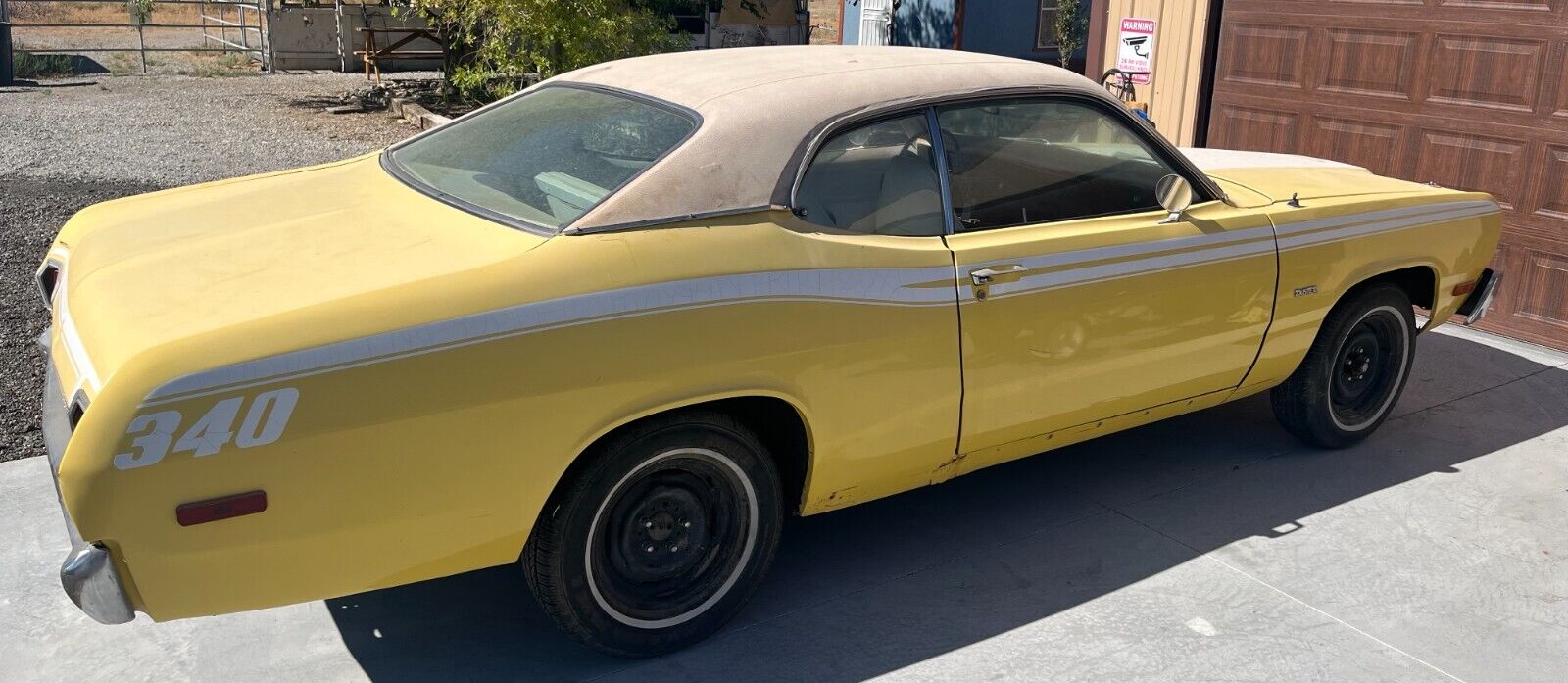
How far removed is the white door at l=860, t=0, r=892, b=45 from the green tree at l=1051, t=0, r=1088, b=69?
8.08ft

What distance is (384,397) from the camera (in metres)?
2.93

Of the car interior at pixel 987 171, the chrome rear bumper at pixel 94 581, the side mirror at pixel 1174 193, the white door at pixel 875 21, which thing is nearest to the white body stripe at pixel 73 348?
the chrome rear bumper at pixel 94 581

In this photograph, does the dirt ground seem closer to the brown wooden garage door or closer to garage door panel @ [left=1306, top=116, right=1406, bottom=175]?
the brown wooden garage door

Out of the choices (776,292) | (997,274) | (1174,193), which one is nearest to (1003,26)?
(1174,193)

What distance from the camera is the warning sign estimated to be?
28.5 ft

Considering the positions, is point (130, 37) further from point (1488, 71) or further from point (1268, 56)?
point (1488, 71)

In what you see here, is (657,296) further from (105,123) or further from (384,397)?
(105,123)

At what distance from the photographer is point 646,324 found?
128 inches

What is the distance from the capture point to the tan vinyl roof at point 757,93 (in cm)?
346

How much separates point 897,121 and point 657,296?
3.49 ft

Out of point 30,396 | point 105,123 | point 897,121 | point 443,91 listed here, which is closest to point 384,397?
point 897,121

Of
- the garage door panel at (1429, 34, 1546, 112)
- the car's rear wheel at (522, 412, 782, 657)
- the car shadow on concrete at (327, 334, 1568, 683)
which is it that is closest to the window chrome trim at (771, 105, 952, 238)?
the car's rear wheel at (522, 412, 782, 657)

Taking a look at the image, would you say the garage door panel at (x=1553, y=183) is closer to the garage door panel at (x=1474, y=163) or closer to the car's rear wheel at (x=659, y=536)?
the garage door panel at (x=1474, y=163)

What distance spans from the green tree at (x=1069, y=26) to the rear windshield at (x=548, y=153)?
986 centimetres
